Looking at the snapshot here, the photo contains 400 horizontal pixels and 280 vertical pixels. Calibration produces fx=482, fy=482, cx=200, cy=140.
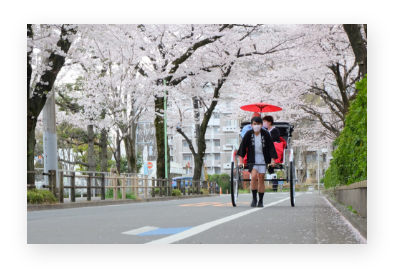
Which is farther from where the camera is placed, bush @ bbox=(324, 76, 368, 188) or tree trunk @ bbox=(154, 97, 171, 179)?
tree trunk @ bbox=(154, 97, 171, 179)

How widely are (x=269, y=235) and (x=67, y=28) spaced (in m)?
10.0

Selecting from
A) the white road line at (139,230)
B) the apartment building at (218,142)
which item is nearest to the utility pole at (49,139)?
the white road line at (139,230)

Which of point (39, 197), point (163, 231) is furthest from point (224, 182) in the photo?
point (163, 231)

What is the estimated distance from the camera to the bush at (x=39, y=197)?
12.4 m

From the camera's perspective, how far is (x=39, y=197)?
500 inches

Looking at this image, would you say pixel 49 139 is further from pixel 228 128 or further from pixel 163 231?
pixel 228 128

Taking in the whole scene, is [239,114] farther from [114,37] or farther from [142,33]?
[114,37]

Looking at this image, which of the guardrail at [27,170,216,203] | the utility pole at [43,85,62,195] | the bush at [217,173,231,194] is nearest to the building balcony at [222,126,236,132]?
the bush at [217,173,231,194]

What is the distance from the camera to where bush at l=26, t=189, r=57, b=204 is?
40.8 ft

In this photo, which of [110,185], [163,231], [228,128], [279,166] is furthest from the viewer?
[228,128]

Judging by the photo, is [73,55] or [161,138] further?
[161,138]

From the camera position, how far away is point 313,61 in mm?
21844

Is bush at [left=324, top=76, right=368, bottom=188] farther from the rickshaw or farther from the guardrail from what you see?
the guardrail
